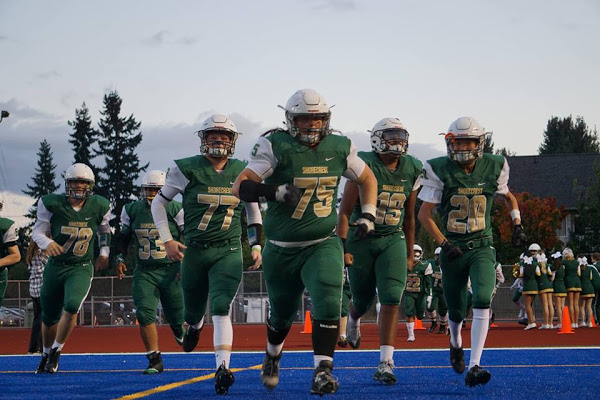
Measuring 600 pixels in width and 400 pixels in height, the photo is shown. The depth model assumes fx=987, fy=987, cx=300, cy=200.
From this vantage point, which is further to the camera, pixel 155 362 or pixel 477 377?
pixel 155 362

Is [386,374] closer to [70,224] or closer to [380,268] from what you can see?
[380,268]

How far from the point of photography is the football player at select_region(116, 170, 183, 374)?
10883mm

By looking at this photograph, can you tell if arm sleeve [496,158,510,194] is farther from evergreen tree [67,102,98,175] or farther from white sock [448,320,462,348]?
evergreen tree [67,102,98,175]

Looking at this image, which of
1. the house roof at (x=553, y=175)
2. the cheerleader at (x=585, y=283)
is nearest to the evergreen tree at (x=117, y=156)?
the house roof at (x=553, y=175)

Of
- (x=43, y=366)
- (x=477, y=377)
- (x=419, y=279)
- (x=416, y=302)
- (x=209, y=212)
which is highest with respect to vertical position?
(x=209, y=212)

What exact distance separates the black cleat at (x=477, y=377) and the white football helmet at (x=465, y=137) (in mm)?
1954

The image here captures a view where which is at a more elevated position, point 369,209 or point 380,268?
point 369,209

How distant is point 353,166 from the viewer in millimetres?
7367

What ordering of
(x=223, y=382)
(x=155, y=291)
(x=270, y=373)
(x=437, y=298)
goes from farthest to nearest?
Result: (x=437, y=298) → (x=155, y=291) → (x=270, y=373) → (x=223, y=382)

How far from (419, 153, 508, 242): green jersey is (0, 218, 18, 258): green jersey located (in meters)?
4.86

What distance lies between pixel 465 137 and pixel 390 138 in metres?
0.73

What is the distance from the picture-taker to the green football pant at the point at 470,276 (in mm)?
8508

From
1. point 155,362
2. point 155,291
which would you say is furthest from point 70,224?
point 155,362

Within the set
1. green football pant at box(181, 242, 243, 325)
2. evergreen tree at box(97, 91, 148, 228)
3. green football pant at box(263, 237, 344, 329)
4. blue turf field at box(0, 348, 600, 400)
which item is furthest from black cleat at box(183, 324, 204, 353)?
evergreen tree at box(97, 91, 148, 228)
